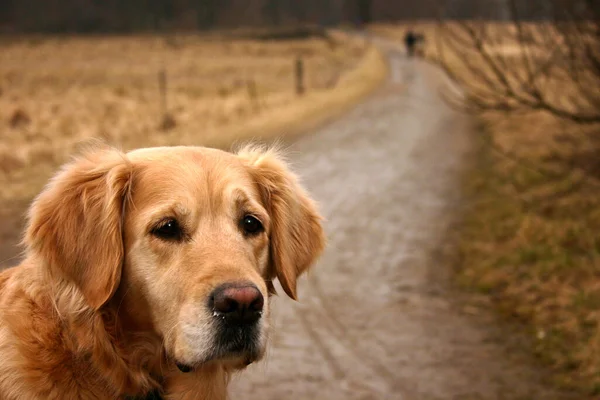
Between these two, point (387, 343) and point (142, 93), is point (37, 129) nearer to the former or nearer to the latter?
point (142, 93)

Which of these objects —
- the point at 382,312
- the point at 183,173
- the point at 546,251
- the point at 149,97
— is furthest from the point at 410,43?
the point at 183,173

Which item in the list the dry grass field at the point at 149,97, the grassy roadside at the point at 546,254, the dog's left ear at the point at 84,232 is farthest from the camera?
the dry grass field at the point at 149,97

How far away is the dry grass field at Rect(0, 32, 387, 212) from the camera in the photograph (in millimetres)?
16109

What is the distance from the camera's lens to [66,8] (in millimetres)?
76250

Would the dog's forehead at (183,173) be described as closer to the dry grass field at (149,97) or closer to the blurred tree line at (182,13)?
the dry grass field at (149,97)

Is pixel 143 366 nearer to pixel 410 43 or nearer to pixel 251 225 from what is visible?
pixel 251 225

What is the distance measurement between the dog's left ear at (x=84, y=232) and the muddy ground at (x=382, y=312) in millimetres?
2006

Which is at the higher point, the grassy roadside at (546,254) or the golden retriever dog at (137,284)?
the golden retriever dog at (137,284)

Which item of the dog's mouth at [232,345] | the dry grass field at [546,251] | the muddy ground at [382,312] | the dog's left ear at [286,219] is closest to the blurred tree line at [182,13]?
the muddy ground at [382,312]

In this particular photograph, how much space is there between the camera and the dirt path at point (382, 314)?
18.9 feet

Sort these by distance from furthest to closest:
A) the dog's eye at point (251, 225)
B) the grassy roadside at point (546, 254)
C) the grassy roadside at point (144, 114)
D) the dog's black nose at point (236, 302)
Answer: the grassy roadside at point (144, 114), the grassy roadside at point (546, 254), the dog's eye at point (251, 225), the dog's black nose at point (236, 302)

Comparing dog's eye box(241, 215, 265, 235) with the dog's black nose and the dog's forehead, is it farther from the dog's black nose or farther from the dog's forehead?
the dog's black nose

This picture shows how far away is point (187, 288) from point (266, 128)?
45.9 ft

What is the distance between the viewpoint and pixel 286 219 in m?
3.80
